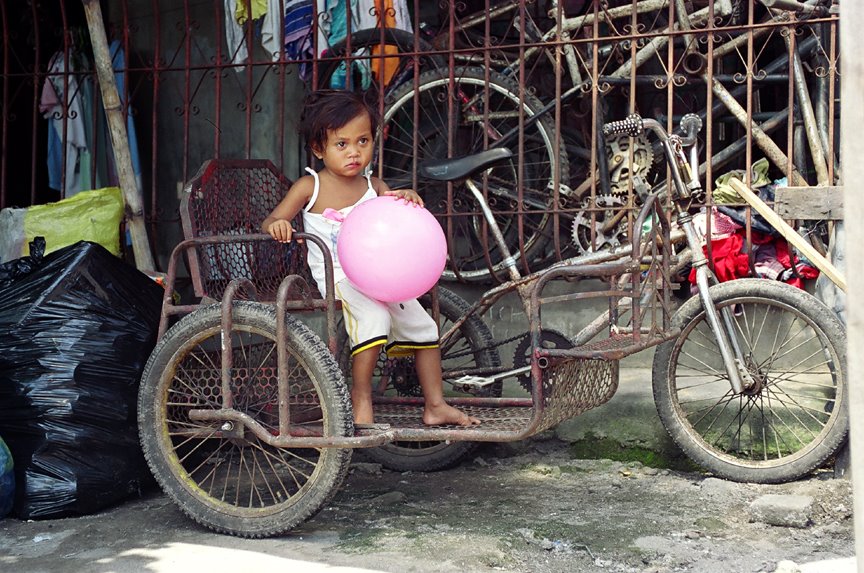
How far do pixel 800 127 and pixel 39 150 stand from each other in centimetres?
445

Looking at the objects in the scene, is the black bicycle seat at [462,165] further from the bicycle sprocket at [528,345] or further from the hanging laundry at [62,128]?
the hanging laundry at [62,128]

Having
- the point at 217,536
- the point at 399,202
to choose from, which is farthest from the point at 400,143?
the point at 217,536

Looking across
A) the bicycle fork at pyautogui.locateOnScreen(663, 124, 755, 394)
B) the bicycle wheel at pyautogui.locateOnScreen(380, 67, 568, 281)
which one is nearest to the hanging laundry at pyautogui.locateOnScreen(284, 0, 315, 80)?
the bicycle wheel at pyautogui.locateOnScreen(380, 67, 568, 281)

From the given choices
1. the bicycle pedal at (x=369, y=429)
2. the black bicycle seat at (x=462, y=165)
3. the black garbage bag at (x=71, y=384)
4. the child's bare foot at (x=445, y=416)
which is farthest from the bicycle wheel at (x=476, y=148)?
the black garbage bag at (x=71, y=384)

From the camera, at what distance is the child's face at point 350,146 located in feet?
13.8

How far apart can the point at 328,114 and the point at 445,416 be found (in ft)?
4.13

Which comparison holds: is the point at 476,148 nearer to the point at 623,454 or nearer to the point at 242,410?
the point at 623,454

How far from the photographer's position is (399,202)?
4023 millimetres

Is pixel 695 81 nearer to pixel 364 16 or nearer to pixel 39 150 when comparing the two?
pixel 364 16

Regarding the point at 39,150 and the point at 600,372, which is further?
the point at 39,150

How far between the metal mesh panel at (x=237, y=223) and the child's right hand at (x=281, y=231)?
27 cm

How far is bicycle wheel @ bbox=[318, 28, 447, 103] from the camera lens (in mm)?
5477

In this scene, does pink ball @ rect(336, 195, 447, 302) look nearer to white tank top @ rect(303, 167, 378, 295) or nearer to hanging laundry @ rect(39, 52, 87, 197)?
white tank top @ rect(303, 167, 378, 295)

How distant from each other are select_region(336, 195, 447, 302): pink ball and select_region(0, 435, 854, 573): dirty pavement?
0.92 meters
